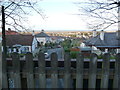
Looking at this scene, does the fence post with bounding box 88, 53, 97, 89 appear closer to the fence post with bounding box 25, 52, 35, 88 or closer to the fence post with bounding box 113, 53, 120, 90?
the fence post with bounding box 113, 53, 120, 90

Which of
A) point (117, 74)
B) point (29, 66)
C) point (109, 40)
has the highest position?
point (109, 40)

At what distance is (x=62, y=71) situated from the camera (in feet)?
4.09

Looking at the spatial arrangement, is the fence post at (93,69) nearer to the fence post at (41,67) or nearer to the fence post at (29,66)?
the fence post at (41,67)

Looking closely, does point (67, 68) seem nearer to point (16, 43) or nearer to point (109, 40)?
point (109, 40)

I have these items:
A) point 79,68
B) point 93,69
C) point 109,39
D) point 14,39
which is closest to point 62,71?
point 79,68

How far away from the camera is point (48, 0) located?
1.71 m

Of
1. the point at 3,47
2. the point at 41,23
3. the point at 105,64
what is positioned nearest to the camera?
the point at 105,64

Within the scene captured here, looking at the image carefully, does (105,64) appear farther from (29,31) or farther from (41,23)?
(29,31)

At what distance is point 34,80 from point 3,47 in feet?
2.29

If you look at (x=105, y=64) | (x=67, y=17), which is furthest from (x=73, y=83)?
(x=67, y=17)

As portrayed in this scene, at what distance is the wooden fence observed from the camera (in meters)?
1.22

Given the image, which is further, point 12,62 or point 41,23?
point 41,23

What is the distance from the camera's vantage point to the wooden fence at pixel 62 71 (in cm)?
122

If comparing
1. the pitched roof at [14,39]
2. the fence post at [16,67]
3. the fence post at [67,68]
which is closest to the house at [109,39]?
the fence post at [67,68]
